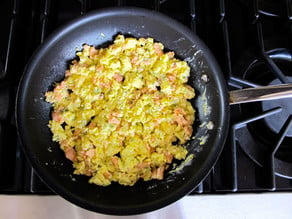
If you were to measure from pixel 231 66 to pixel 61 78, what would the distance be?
485 millimetres

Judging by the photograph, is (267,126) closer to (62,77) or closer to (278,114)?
(278,114)

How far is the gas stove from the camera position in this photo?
970 mm

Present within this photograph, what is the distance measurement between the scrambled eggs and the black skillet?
2 cm

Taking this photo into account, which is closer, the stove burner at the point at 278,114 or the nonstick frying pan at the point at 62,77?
the nonstick frying pan at the point at 62,77

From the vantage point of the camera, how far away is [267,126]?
3.34ft

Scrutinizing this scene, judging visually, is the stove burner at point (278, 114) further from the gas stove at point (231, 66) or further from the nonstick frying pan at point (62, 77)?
the nonstick frying pan at point (62, 77)

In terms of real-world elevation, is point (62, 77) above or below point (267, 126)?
above

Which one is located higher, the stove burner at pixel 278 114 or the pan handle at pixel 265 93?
the pan handle at pixel 265 93

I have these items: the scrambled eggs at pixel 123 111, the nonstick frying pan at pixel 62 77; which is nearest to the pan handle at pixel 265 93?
the nonstick frying pan at pixel 62 77

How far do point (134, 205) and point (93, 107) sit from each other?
0.31 meters

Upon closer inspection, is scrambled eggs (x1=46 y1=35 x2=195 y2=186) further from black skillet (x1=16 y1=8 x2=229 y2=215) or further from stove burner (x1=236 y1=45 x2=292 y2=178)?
stove burner (x1=236 y1=45 x2=292 y2=178)

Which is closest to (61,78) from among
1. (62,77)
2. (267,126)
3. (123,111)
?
Answer: (62,77)

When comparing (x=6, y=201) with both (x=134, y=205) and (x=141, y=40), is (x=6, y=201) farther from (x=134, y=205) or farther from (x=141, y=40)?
(x=141, y=40)

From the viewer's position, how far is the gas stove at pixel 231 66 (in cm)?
97
